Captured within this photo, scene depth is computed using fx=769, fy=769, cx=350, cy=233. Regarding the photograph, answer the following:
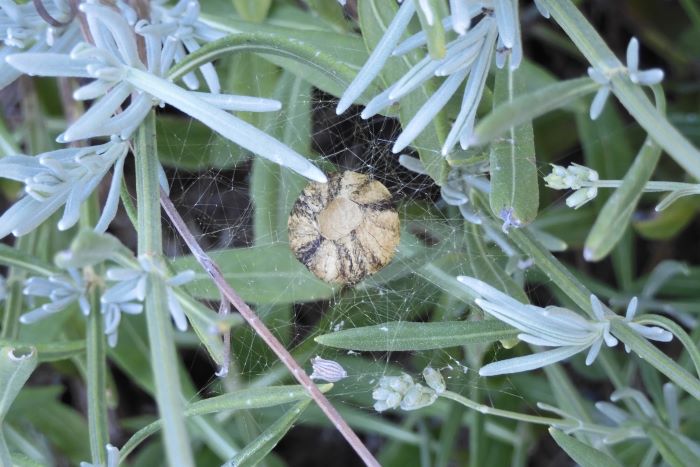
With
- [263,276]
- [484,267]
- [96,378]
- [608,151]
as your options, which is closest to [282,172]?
[263,276]

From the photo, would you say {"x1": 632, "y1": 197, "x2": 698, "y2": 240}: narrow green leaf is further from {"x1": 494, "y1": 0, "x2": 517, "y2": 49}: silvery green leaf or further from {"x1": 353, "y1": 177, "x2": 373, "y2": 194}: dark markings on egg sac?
{"x1": 494, "y1": 0, "x2": 517, "y2": 49}: silvery green leaf

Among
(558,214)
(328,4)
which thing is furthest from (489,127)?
(558,214)

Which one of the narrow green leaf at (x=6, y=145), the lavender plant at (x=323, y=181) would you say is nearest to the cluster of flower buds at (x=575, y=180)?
the lavender plant at (x=323, y=181)

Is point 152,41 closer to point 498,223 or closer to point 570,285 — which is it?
point 498,223

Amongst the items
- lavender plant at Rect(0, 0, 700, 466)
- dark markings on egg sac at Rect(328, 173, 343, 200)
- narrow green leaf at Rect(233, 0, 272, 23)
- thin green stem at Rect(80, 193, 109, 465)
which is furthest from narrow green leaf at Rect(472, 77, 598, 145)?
narrow green leaf at Rect(233, 0, 272, 23)

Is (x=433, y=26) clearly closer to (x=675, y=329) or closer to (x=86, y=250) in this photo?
(x=86, y=250)

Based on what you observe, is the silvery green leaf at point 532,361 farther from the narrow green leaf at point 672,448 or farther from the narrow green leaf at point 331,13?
the narrow green leaf at point 331,13

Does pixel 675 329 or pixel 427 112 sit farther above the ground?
pixel 427 112
